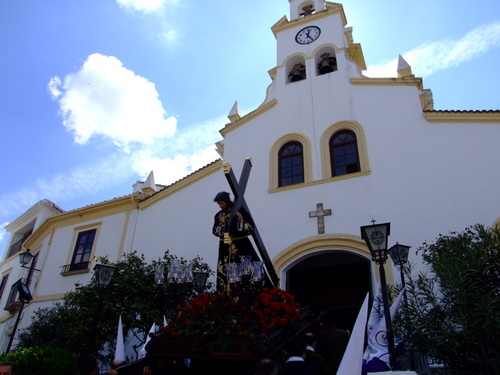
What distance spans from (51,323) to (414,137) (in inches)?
481

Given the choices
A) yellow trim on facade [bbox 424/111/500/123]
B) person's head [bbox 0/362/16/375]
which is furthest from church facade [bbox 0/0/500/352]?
person's head [bbox 0/362/16/375]

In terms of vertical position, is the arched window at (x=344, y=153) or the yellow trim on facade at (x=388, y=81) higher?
the yellow trim on facade at (x=388, y=81)

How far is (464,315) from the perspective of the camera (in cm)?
507

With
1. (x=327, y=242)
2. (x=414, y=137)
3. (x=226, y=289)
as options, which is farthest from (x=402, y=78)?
(x=226, y=289)

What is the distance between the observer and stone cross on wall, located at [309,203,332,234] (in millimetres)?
10750

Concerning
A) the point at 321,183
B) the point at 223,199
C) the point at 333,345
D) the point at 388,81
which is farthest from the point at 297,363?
the point at 388,81

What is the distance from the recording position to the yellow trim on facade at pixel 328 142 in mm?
11398

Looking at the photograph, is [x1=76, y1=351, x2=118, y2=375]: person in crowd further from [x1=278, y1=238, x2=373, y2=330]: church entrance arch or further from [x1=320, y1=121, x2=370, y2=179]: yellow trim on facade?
[x1=320, y1=121, x2=370, y2=179]: yellow trim on facade

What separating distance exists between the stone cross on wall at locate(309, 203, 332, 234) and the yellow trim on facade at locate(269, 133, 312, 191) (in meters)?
1.01

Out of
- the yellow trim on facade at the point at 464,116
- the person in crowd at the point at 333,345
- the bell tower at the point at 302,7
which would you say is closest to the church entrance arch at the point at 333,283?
the yellow trim on facade at the point at 464,116

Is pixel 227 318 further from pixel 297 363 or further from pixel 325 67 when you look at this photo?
pixel 325 67

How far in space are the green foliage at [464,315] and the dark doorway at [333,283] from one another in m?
6.61

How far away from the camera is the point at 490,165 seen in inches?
387

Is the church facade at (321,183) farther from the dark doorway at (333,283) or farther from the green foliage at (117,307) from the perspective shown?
the green foliage at (117,307)
